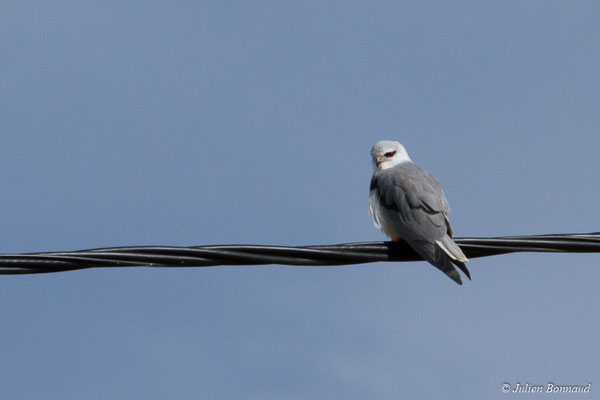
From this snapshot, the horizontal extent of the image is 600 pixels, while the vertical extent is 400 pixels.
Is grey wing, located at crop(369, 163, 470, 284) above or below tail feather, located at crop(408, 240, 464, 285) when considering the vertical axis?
above

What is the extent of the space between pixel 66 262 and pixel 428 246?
3.04m

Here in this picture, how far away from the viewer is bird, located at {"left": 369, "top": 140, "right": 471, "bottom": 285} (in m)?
6.82

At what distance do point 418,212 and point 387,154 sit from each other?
99.2 inches

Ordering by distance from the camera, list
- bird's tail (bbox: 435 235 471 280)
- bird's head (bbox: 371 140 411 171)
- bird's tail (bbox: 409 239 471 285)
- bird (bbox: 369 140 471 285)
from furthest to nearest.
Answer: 1. bird's head (bbox: 371 140 411 171)
2. bird (bbox: 369 140 471 285)
3. bird's tail (bbox: 409 239 471 285)
4. bird's tail (bbox: 435 235 471 280)

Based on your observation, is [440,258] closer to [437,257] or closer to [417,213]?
[437,257]

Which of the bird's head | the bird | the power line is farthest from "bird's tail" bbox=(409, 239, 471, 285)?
the bird's head

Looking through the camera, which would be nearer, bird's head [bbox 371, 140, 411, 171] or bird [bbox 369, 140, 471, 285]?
bird [bbox 369, 140, 471, 285]

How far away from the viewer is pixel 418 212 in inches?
297

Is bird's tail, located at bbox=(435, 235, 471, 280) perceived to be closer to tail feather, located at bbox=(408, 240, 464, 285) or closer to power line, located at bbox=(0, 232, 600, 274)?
tail feather, located at bbox=(408, 240, 464, 285)

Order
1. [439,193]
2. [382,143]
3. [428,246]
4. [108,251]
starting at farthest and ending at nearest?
1. [382,143]
2. [439,193]
3. [428,246]
4. [108,251]

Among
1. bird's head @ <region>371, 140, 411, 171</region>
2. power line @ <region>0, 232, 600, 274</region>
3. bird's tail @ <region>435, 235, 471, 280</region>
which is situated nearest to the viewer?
power line @ <region>0, 232, 600, 274</region>

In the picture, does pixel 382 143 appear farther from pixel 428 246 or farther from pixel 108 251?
pixel 108 251

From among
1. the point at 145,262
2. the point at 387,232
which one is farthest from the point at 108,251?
the point at 387,232

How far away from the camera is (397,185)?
802 cm
